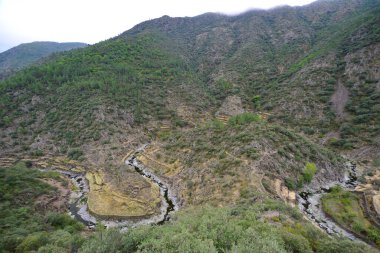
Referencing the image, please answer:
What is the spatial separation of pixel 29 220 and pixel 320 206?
163ft

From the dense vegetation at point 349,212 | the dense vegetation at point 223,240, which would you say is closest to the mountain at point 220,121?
the dense vegetation at point 223,240

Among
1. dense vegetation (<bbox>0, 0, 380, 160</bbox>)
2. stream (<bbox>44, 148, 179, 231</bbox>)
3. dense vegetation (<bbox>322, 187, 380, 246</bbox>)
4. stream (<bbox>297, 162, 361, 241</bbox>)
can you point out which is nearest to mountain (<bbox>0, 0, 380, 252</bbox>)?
Answer: dense vegetation (<bbox>322, 187, 380, 246</bbox>)

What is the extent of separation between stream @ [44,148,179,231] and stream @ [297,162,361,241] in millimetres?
23470

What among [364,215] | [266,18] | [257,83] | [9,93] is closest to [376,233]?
[364,215]

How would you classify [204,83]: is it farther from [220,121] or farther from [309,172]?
[309,172]

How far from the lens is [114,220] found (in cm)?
4725

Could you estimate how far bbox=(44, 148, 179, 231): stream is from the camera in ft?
151

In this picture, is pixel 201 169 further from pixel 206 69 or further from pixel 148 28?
pixel 148 28

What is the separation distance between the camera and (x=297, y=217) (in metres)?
33.0

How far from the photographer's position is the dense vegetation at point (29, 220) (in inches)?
1320

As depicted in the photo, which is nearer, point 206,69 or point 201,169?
point 201,169

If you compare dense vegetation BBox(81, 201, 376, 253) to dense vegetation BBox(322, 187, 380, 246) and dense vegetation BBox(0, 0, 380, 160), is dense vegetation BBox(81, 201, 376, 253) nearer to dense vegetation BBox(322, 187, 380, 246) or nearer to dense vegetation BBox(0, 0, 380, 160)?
dense vegetation BBox(322, 187, 380, 246)

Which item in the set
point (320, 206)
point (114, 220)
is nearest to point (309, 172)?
point (320, 206)

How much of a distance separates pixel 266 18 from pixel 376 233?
545ft
